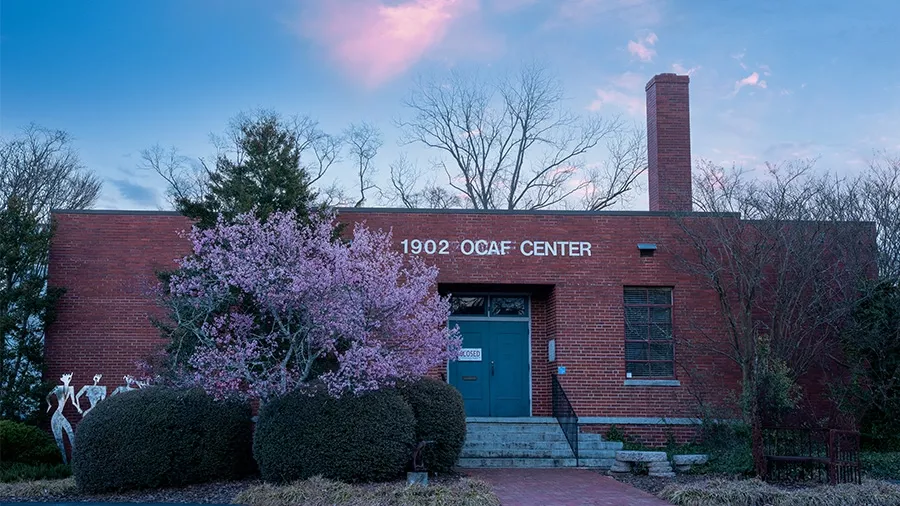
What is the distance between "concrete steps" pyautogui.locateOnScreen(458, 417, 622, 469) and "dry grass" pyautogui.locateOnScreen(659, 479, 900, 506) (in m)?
3.87

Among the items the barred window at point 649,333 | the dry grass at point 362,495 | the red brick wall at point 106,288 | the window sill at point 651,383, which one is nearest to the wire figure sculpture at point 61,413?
the red brick wall at point 106,288

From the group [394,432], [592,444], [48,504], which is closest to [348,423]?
[394,432]

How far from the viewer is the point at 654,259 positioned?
18141 millimetres

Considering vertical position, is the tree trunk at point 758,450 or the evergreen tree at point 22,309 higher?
the evergreen tree at point 22,309

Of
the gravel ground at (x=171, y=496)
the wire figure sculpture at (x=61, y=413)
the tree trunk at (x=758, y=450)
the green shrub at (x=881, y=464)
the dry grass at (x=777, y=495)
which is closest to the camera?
the dry grass at (x=777, y=495)

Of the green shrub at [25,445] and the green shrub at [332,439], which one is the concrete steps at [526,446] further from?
the green shrub at [25,445]

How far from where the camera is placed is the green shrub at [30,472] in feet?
45.4

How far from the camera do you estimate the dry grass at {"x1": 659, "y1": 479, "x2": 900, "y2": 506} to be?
11.5 meters

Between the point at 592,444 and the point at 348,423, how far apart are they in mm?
5876

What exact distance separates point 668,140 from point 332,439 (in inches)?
437

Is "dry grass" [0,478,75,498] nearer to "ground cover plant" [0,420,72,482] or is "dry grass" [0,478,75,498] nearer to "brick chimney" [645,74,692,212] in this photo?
"ground cover plant" [0,420,72,482]

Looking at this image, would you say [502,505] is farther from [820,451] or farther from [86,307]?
[86,307]

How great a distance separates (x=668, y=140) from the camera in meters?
19.8

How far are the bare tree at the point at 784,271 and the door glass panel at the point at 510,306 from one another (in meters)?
3.60
